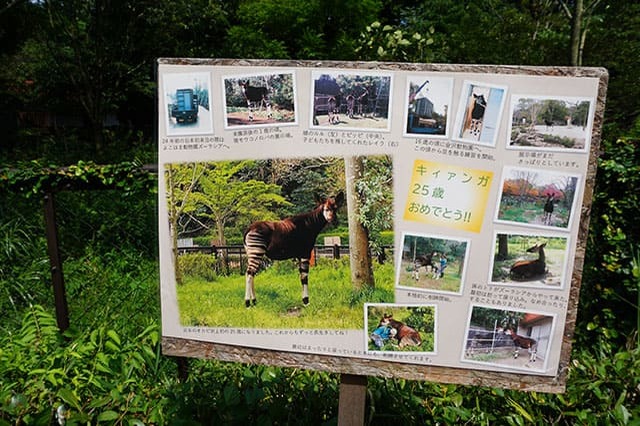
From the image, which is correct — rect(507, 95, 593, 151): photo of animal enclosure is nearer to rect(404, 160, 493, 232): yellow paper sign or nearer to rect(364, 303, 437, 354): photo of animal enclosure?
rect(404, 160, 493, 232): yellow paper sign

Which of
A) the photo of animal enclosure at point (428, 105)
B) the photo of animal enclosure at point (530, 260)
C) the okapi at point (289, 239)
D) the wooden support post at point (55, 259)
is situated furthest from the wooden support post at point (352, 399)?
the wooden support post at point (55, 259)

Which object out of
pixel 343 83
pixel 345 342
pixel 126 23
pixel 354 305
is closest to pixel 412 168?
pixel 343 83

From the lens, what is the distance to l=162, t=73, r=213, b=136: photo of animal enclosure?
1.61m

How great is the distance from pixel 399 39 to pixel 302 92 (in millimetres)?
5186

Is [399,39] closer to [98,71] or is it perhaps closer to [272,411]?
[272,411]

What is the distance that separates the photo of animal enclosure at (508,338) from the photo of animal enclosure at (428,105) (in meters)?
0.60

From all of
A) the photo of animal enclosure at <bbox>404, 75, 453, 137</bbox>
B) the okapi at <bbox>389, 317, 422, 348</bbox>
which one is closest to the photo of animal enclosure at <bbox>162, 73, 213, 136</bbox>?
the photo of animal enclosure at <bbox>404, 75, 453, 137</bbox>

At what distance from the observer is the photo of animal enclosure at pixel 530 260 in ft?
4.89

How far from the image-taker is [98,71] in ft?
42.7

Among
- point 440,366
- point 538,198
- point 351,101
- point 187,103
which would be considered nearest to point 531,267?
point 538,198

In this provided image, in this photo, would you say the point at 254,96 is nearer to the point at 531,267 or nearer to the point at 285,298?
the point at 285,298

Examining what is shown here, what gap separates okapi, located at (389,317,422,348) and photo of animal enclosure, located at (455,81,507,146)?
0.64 metres

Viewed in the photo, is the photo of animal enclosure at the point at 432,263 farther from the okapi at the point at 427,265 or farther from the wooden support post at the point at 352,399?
the wooden support post at the point at 352,399

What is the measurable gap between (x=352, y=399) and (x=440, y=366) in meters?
0.37
